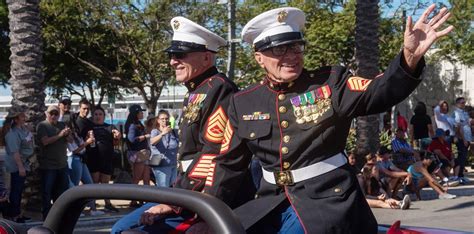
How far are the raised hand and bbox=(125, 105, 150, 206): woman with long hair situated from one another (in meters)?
9.13

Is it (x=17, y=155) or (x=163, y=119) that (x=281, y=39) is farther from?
(x=163, y=119)

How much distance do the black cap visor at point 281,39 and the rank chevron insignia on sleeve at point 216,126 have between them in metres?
0.56

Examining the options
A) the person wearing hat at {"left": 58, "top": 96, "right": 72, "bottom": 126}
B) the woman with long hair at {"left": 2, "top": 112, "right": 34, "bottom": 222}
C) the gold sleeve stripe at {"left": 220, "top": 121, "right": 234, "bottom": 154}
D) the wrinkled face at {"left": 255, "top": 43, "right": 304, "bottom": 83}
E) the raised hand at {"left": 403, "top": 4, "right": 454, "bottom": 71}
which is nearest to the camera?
the raised hand at {"left": 403, "top": 4, "right": 454, "bottom": 71}

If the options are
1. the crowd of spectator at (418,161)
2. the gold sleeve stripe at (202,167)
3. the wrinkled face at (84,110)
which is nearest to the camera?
the gold sleeve stripe at (202,167)

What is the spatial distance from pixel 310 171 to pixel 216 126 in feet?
2.60

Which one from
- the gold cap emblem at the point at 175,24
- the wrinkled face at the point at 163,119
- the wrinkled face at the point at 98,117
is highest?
the gold cap emblem at the point at 175,24

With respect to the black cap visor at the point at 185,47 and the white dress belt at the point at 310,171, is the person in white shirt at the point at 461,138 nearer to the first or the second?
the black cap visor at the point at 185,47

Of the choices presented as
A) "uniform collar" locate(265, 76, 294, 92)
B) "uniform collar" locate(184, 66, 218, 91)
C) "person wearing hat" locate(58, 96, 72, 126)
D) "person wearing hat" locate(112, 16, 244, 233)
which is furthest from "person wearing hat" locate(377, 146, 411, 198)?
"uniform collar" locate(265, 76, 294, 92)

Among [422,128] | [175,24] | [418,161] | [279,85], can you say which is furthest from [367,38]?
[279,85]

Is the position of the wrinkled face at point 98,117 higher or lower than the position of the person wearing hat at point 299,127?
lower

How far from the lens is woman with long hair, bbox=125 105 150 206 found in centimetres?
1236

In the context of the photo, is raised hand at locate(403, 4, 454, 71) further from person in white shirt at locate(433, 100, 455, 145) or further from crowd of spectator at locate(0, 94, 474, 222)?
person in white shirt at locate(433, 100, 455, 145)

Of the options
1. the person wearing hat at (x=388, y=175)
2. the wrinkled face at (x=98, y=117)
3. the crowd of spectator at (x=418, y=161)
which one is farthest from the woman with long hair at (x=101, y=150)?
the person wearing hat at (x=388, y=175)

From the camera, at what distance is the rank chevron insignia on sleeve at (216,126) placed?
438 cm
